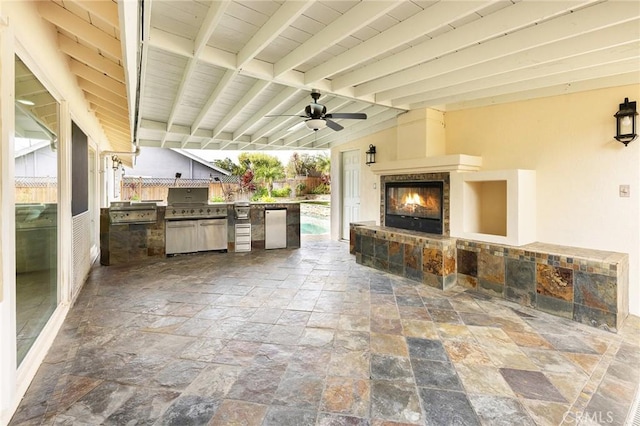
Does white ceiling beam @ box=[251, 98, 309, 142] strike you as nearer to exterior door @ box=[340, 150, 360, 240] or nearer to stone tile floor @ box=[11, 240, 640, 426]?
exterior door @ box=[340, 150, 360, 240]

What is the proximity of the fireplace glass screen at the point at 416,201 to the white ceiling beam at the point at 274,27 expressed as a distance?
2997mm

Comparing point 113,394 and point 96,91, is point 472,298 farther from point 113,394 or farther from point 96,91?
point 96,91

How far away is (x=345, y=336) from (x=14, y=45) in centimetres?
301

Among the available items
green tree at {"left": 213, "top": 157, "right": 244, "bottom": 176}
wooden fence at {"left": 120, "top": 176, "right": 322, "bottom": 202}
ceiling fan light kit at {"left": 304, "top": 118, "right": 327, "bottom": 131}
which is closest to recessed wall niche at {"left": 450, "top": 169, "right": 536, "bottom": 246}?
ceiling fan light kit at {"left": 304, "top": 118, "right": 327, "bottom": 131}

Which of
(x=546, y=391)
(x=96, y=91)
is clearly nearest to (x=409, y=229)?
(x=546, y=391)

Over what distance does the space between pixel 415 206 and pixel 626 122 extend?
2441 mm

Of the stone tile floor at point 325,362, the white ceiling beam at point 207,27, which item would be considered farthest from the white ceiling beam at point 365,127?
the stone tile floor at point 325,362

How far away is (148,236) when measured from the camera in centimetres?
561

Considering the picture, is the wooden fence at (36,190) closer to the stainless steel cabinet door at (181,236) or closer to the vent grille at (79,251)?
the vent grille at (79,251)

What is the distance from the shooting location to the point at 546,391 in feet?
6.18

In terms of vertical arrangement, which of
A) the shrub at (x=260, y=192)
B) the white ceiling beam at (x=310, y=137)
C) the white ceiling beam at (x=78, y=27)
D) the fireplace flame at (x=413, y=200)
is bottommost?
the fireplace flame at (x=413, y=200)

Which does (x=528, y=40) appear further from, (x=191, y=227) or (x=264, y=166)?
(x=264, y=166)

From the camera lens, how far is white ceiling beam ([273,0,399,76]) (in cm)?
222

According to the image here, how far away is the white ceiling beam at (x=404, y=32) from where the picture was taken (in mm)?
2225
